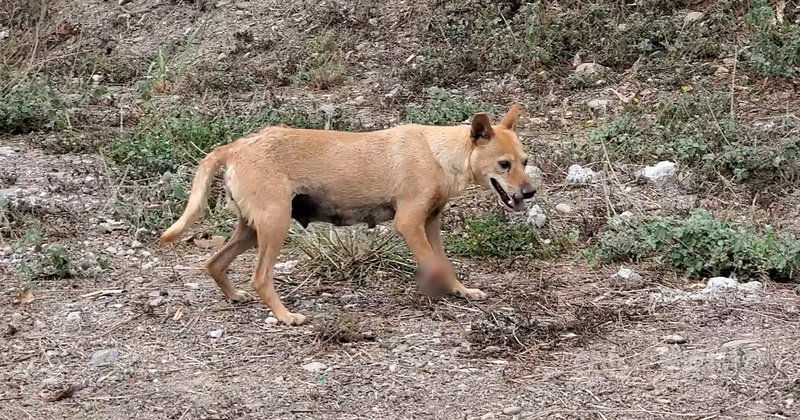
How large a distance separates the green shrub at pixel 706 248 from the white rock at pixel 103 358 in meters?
2.92

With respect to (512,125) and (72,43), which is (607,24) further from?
(72,43)

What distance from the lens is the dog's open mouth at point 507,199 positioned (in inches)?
235

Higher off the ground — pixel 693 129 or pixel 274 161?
pixel 274 161

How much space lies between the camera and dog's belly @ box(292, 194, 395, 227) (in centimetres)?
599

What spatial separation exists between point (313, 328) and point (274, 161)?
3.08 feet

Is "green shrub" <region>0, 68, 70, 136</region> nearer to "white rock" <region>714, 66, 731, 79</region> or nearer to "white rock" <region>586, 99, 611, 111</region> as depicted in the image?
"white rock" <region>586, 99, 611, 111</region>

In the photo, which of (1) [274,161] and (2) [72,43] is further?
(2) [72,43]

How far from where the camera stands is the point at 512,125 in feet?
20.6

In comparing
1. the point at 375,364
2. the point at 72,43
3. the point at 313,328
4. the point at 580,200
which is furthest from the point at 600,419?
the point at 72,43

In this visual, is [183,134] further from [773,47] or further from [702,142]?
[773,47]

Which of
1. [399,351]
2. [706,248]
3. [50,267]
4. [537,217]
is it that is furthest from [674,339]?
[50,267]

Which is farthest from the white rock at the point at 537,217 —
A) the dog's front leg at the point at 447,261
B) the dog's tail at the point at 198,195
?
the dog's tail at the point at 198,195

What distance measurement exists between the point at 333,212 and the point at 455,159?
758 mm

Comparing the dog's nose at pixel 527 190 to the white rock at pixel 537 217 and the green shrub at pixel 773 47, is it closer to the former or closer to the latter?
the white rock at pixel 537 217
